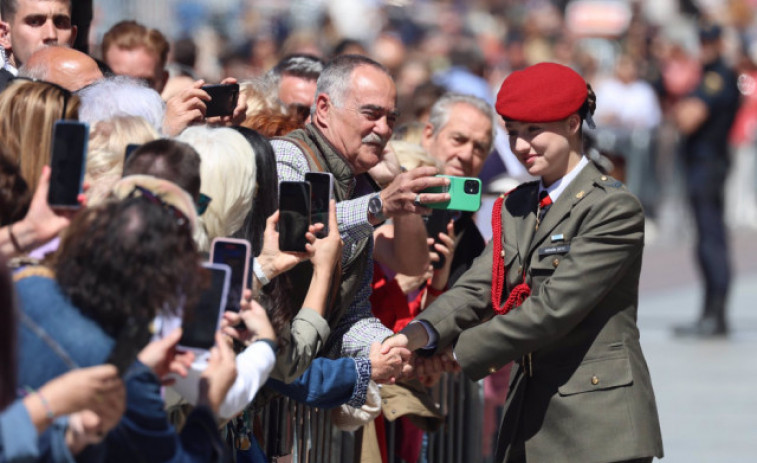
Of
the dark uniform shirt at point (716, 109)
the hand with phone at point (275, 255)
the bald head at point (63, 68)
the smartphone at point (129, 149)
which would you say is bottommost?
the hand with phone at point (275, 255)

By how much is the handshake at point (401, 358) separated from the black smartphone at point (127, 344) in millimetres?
1641

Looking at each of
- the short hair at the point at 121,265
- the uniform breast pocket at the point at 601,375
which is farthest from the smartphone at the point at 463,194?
the short hair at the point at 121,265

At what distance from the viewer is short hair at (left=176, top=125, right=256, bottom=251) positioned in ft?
12.6

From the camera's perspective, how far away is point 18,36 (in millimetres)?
5691

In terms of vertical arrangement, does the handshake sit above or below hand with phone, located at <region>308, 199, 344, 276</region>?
below

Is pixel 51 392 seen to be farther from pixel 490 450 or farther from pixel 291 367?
pixel 490 450

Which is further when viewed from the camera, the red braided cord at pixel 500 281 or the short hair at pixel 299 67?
the short hair at pixel 299 67

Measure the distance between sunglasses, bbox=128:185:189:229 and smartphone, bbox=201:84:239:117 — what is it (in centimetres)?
151

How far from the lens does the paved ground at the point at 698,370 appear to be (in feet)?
27.9

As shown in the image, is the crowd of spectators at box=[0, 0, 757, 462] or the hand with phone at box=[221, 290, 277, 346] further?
the hand with phone at box=[221, 290, 277, 346]

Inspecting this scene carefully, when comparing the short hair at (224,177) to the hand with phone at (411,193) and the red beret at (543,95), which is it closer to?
the hand with phone at (411,193)

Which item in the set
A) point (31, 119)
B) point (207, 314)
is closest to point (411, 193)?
point (31, 119)

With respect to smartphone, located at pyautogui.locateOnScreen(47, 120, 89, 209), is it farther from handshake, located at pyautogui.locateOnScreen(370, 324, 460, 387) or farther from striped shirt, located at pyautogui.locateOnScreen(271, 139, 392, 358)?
handshake, located at pyautogui.locateOnScreen(370, 324, 460, 387)

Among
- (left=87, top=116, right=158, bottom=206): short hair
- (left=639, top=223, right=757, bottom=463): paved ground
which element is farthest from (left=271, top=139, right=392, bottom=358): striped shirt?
(left=639, top=223, right=757, bottom=463): paved ground
